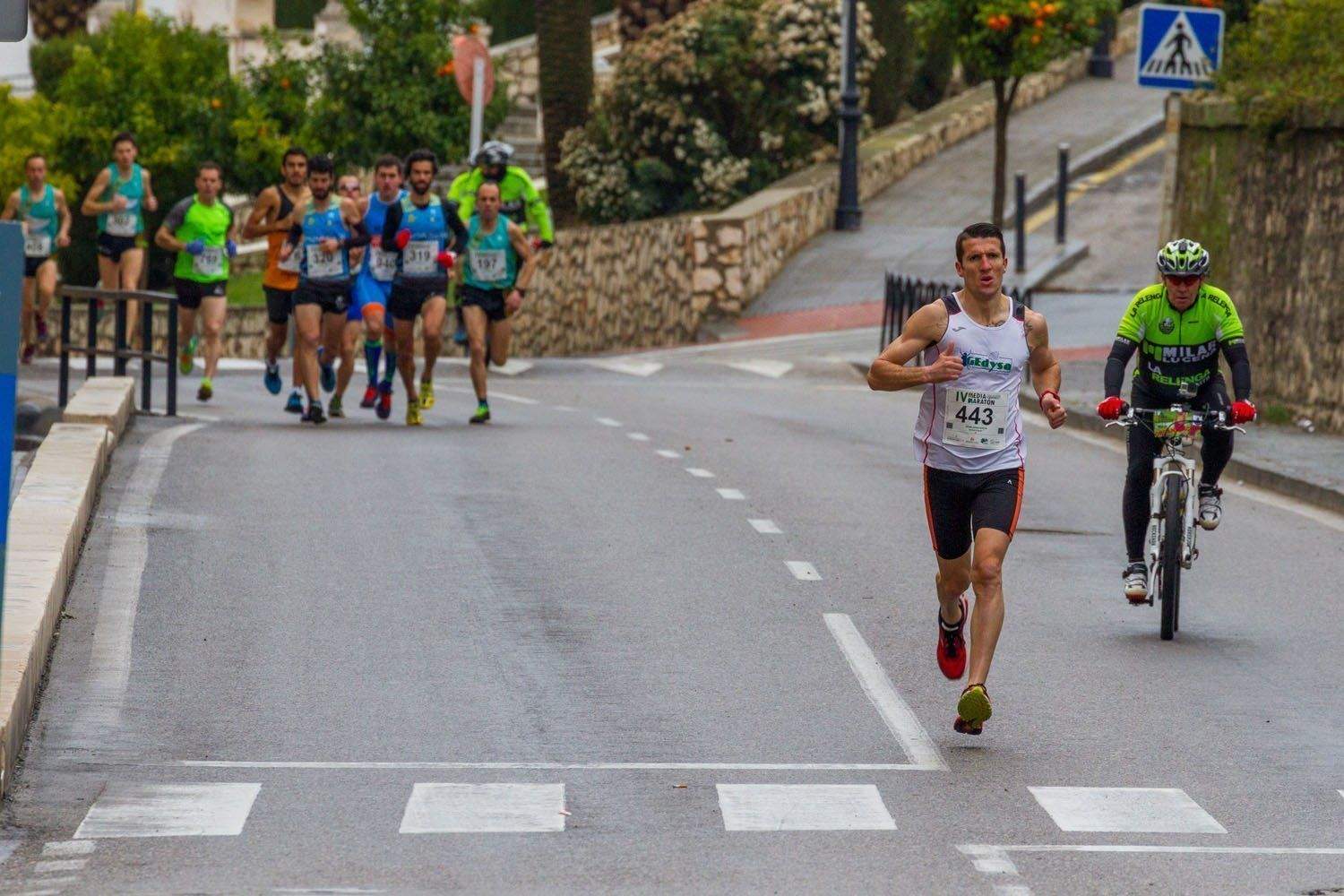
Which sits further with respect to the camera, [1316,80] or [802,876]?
[1316,80]

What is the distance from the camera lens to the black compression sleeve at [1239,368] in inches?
454

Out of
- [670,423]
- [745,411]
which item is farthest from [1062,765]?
[745,411]

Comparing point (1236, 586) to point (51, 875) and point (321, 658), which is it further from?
point (51, 875)

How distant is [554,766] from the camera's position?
867cm

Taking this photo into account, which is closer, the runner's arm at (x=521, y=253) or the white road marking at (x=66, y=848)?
the white road marking at (x=66, y=848)

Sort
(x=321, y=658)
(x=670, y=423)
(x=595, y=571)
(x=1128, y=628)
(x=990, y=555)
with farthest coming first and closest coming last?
1. (x=670, y=423)
2. (x=595, y=571)
3. (x=1128, y=628)
4. (x=321, y=658)
5. (x=990, y=555)

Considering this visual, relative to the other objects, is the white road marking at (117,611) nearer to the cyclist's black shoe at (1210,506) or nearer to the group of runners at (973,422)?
the group of runners at (973,422)

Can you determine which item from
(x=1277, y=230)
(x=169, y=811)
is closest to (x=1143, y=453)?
(x=169, y=811)

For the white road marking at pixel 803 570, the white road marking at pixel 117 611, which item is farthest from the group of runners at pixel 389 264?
the white road marking at pixel 803 570

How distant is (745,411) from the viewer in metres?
22.3

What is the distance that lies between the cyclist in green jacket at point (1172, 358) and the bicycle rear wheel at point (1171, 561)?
0.27 m

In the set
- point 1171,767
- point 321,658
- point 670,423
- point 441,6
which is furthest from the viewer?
point 441,6

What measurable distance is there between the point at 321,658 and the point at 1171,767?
11.4 feet

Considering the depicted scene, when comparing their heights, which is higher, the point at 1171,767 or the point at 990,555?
the point at 990,555
